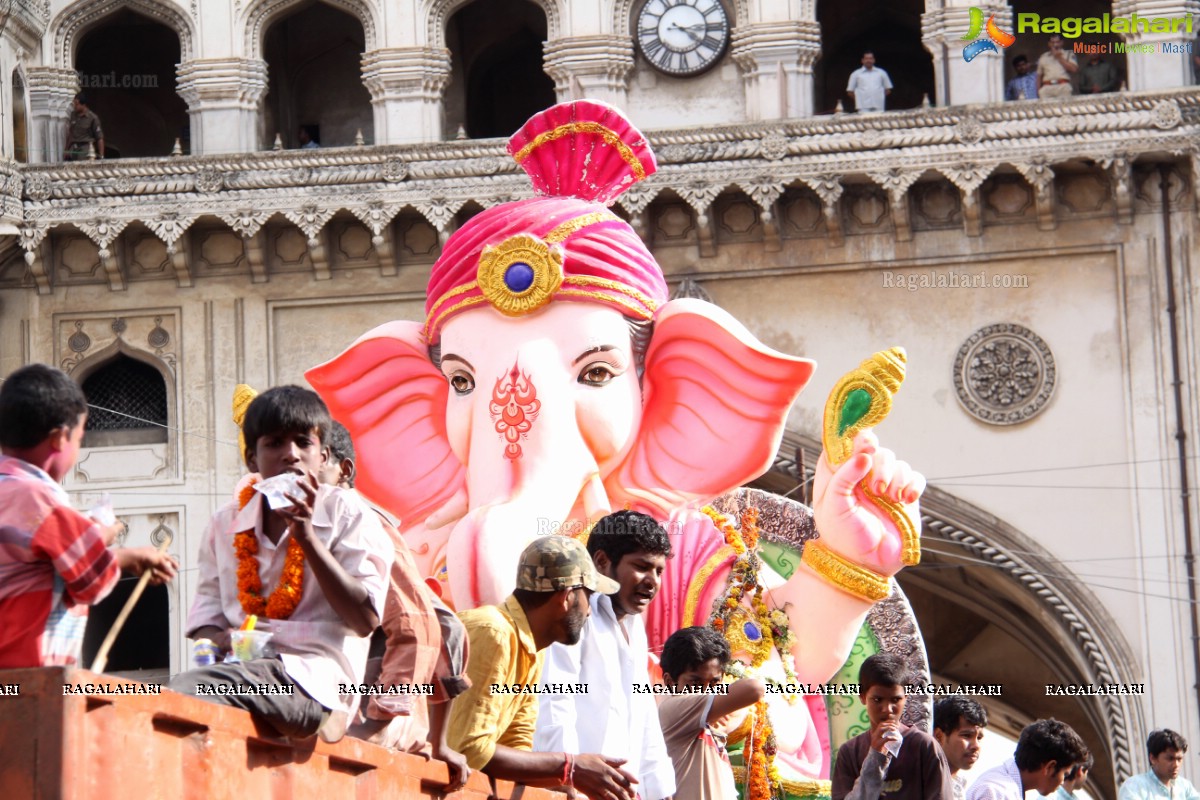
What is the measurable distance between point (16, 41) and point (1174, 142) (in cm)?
823

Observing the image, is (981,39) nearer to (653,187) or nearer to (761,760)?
(653,187)

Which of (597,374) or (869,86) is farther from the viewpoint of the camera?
(869,86)

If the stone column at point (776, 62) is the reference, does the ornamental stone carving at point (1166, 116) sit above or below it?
below

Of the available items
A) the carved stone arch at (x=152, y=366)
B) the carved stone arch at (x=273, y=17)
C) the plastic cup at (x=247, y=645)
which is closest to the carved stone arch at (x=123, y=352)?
the carved stone arch at (x=152, y=366)

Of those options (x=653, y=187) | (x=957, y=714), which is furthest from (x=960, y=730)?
(x=653, y=187)

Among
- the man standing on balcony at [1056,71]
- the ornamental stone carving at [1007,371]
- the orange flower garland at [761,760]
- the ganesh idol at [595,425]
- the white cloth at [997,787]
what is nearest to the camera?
the white cloth at [997,787]

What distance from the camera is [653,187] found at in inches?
781

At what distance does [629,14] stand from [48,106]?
14.1ft

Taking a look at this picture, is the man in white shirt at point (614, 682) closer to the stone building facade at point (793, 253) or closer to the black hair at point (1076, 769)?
the black hair at point (1076, 769)

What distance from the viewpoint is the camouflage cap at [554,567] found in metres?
5.97

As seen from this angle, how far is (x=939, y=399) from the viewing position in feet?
64.0

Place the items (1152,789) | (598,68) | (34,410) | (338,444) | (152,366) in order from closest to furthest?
1. (34,410)
2. (338,444)
3. (1152,789)
4. (152,366)
5. (598,68)

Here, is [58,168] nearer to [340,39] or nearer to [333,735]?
[340,39]

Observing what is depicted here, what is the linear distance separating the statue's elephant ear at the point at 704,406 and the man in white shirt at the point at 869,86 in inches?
425
